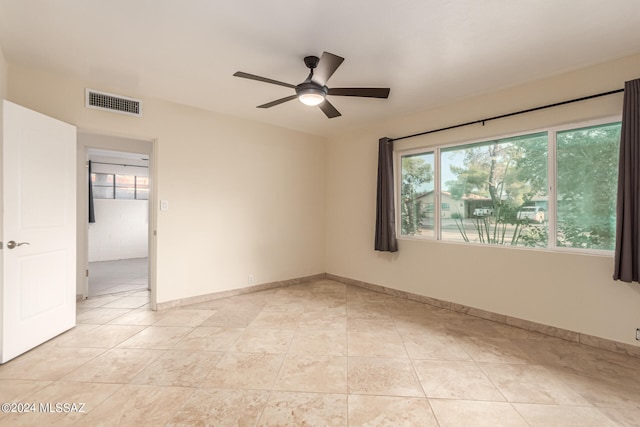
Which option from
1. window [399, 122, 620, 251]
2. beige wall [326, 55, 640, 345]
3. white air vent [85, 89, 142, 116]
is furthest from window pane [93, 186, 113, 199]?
window [399, 122, 620, 251]

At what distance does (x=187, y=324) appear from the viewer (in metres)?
3.19

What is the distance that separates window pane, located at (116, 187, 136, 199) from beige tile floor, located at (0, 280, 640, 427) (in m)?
5.01

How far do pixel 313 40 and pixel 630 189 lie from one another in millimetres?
2925

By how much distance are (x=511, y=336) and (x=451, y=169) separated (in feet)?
6.77

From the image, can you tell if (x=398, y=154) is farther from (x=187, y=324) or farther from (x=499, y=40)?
(x=187, y=324)

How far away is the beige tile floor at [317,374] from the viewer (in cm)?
178

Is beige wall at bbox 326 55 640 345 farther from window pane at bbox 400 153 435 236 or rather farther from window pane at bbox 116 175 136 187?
window pane at bbox 116 175 136 187

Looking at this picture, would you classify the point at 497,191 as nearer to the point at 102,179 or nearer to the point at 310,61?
the point at 310,61

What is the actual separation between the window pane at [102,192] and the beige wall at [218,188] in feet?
16.1

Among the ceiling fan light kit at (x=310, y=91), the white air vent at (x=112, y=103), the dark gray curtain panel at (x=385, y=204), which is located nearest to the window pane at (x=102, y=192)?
the white air vent at (x=112, y=103)

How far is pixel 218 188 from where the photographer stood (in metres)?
4.12

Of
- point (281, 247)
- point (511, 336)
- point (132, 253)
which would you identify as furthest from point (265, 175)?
point (132, 253)

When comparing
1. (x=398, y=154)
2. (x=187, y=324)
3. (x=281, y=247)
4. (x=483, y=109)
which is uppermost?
(x=483, y=109)

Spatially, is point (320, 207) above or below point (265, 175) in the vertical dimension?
below
